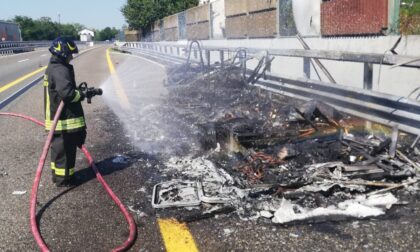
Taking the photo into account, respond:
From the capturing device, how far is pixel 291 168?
4.75m

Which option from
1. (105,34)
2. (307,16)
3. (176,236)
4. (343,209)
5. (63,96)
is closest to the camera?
(176,236)

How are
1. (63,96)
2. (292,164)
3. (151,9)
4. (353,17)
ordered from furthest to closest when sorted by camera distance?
(151,9), (353,17), (292,164), (63,96)

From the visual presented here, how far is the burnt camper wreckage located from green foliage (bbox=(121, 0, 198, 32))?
3917cm

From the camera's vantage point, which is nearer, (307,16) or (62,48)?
(62,48)

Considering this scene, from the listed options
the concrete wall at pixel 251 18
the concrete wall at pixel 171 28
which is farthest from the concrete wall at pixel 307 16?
the concrete wall at pixel 171 28

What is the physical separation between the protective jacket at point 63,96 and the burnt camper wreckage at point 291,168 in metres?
1.24

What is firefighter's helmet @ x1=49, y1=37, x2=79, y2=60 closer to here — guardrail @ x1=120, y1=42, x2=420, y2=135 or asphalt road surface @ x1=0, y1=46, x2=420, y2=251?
asphalt road surface @ x1=0, y1=46, x2=420, y2=251

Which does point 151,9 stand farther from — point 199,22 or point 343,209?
point 343,209

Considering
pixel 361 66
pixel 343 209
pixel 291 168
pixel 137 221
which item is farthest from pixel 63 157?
pixel 361 66

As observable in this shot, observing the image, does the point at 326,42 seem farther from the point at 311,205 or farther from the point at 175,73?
the point at 311,205

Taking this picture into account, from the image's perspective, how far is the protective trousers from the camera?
4.71 metres

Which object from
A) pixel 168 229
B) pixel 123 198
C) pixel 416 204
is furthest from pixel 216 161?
pixel 416 204

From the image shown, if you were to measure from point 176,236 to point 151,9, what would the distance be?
143 ft

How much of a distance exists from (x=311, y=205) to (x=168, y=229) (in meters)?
1.30
